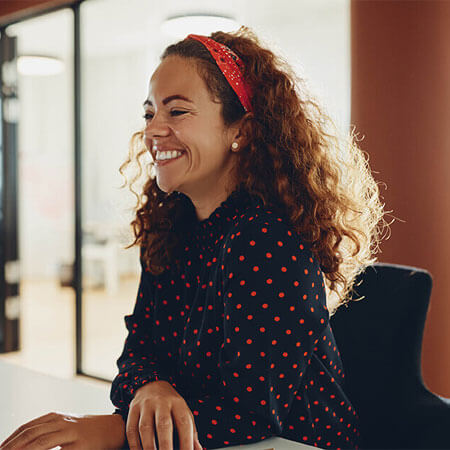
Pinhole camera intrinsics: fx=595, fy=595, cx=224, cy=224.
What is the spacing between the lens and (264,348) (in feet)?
2.94

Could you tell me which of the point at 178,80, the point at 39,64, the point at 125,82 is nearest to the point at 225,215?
the point at 178,80

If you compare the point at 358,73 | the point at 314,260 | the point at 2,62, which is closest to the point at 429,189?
the point at 358,73

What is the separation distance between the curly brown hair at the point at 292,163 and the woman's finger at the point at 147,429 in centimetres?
39

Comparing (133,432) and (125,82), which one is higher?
(125,82)

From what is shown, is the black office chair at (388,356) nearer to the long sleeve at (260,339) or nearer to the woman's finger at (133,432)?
the long sleeve at (260,339)

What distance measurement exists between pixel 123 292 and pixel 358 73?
3.25m

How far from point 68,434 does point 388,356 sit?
666mm

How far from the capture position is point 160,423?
86cm

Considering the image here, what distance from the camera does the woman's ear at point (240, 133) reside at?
3.68ft

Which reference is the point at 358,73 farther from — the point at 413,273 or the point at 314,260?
the point at 314,260

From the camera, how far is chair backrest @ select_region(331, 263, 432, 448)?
3.91ft

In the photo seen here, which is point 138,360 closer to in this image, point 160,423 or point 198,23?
point 160,423

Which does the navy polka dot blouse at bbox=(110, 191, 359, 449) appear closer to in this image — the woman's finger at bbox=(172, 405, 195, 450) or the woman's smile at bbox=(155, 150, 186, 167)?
the woman's finger at bbox=(172, 405, 195, 450)

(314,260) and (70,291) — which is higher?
(314,260)
